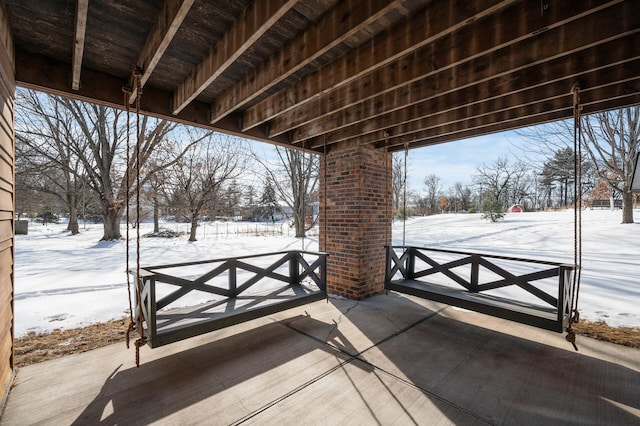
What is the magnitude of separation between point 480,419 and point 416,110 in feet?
10.1

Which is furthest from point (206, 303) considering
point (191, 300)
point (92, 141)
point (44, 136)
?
point (44, 136)

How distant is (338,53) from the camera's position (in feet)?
8.23

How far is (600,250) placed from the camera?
343 inches

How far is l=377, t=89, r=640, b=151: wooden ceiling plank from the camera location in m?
2.74

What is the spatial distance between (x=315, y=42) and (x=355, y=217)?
2.97 metres

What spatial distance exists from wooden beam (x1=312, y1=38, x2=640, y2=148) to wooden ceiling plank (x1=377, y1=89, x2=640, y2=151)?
238 mm

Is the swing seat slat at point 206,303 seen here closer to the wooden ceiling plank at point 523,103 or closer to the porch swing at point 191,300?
the porch swing at point 191,300

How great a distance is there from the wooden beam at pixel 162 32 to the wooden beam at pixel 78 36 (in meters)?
0.39

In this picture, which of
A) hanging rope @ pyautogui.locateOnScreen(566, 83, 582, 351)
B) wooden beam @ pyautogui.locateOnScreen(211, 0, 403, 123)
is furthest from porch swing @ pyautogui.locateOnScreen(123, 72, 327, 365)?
hanging rope @ pyautogui.locateOnScreen(566, 83, 582, 351)

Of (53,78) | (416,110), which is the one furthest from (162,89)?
(416,110)

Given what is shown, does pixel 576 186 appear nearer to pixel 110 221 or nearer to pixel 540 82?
pixel 540 82

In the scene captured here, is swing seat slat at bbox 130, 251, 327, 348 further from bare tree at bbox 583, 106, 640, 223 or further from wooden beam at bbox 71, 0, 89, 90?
bare tree at bbox 583, 106, 640, 223

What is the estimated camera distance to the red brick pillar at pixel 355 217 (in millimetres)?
4633

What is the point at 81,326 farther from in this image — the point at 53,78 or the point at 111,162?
the point at 111,162
